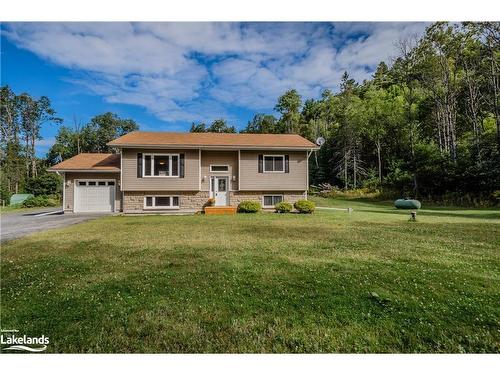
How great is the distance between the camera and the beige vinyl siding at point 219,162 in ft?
49.3

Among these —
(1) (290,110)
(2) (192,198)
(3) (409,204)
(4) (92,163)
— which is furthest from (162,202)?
(1) (290,110)

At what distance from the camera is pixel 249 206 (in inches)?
548

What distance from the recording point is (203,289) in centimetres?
376

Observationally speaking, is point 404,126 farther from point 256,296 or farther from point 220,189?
point 256,296

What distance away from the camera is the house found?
14.3 m

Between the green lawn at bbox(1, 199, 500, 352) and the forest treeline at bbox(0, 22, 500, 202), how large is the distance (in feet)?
38.8

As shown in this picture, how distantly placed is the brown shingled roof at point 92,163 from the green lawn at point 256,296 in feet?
29.8

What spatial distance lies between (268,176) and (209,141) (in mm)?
3973

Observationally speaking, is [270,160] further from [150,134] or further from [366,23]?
[366,23]

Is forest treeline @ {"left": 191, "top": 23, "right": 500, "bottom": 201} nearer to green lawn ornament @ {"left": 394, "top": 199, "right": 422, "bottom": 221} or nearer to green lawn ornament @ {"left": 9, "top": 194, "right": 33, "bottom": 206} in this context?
green lawn ornament @ {"left": 394, "top": 199, "right": 422, "bottom": 221}

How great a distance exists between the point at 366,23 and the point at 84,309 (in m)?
6.04

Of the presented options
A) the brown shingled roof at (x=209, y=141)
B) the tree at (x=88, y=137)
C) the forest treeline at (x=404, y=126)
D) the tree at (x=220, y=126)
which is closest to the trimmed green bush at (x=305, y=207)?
the brown shingled roof at (x=209, y=141)

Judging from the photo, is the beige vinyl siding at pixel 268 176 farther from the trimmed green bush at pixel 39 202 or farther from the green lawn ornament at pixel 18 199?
the green lawn ornament at pixel 18 199
